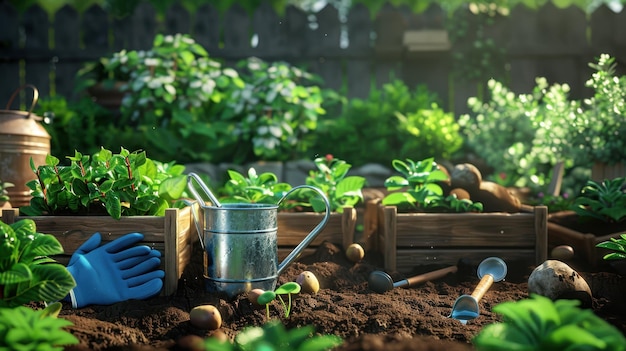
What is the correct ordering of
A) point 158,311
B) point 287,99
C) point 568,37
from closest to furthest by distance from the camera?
point 158,311, point 287,99, point 568,37

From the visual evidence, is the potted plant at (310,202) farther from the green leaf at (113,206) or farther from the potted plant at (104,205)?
the green leaf at (113,206)

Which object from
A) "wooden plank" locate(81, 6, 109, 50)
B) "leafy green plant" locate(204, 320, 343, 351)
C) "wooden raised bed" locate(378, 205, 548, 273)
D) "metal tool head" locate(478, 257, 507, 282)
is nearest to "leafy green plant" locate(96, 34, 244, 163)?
"wooden plank" locate(81, 6, 109, 50)

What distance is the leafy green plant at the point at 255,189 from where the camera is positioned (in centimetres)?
284

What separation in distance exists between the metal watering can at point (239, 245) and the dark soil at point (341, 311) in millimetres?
89

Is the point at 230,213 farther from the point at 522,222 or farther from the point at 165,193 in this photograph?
the point at 522,222

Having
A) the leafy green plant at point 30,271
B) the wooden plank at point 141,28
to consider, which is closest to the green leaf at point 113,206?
the leafy green plant at point 30,271

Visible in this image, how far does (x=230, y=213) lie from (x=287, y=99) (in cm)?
292

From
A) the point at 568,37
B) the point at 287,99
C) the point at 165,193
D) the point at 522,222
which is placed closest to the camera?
the point at 165,193

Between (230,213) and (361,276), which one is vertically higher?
(230,213)

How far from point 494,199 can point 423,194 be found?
411 millimetres

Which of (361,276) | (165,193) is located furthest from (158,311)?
(361,276)

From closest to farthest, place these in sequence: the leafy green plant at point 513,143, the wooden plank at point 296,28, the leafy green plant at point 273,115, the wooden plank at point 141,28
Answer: the leafy green plant at point 513,143 < the leafy green plant at point 273,115 < the wooden plank at point 296,28 < the wooden plank at point 141,28

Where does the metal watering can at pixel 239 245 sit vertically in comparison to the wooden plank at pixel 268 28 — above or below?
below

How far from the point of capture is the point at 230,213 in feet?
7.13
